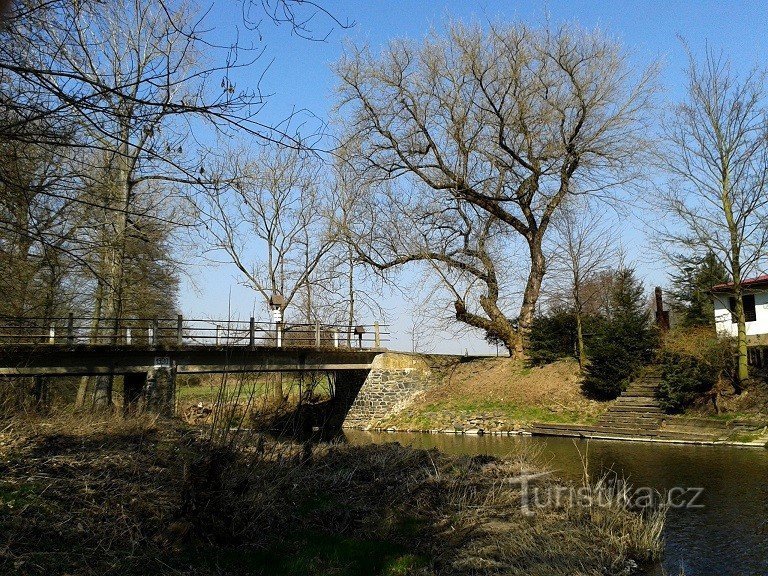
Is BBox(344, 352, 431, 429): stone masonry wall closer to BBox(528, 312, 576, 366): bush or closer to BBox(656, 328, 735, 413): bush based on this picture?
BBox(528, 312, 576, 366): bush

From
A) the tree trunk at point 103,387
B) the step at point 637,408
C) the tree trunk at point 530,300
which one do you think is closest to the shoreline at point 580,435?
the step at point 637,408

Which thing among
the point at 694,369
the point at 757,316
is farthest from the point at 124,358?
the point at 757,316

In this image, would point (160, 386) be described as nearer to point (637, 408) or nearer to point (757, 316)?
point (637, 408)

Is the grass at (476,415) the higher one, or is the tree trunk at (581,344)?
the tree trunk at (581,344)

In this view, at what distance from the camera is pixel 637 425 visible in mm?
20250

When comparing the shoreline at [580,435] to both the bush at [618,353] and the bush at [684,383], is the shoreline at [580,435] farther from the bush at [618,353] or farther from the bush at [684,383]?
the bush at [618,353]

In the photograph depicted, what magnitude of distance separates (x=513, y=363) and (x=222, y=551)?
78.1 ft

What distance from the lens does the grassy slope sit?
936 inches

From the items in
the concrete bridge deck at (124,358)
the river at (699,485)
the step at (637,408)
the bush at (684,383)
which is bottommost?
the river at (699,485)

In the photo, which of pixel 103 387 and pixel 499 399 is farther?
pixel 499 399

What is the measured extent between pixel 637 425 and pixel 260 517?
16676mm

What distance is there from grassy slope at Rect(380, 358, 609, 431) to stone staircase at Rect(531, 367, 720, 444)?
0.86m

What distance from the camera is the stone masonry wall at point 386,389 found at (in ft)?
94.2

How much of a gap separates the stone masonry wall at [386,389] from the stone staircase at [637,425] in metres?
7.58
